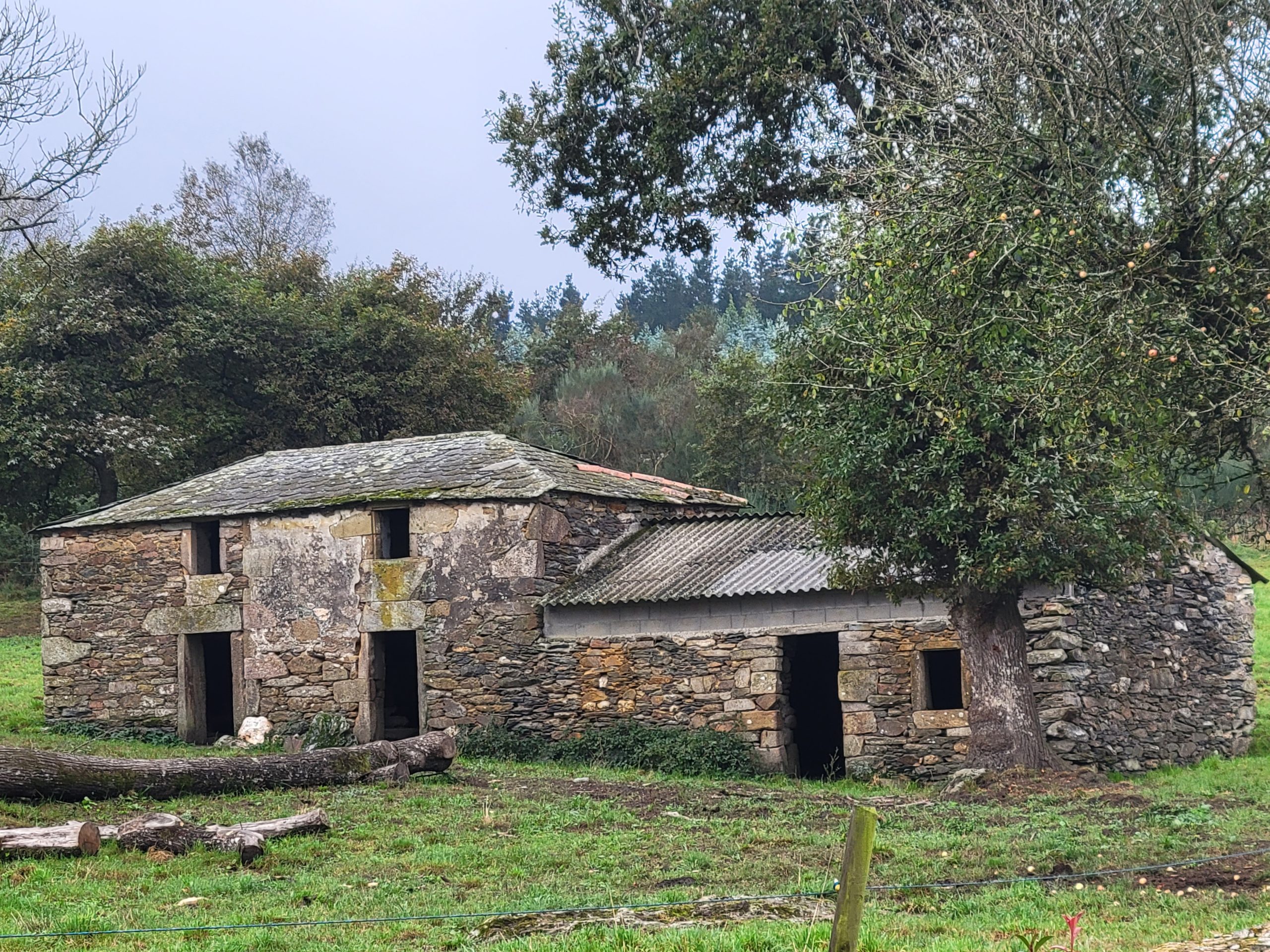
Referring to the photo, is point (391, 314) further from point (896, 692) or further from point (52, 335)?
point (896, 692)

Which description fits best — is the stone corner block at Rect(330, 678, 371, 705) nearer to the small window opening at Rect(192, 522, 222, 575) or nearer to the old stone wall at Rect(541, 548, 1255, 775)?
the old stone wall at Rect(541, 548, 1255, 775)

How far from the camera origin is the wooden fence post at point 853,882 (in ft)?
18.8

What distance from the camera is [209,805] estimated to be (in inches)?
509

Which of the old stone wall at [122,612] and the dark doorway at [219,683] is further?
the dark doorway at [219,683]

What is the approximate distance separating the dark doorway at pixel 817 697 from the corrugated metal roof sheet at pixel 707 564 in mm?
1490

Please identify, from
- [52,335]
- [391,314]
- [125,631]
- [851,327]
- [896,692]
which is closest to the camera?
[851,327]

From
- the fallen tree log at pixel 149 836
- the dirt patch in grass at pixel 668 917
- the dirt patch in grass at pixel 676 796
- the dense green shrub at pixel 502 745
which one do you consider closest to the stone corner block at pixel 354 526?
the dense green shrub at pixel 502 745

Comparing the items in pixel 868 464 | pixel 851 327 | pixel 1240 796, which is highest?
pixel 851 327

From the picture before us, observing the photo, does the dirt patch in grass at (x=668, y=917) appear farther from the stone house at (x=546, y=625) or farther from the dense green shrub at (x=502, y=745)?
the dense green shrub at (x=502, y=745)

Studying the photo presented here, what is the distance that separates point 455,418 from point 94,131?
20.2m

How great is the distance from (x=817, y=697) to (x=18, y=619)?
69.9 ft

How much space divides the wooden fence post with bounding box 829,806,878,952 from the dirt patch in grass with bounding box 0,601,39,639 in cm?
2874

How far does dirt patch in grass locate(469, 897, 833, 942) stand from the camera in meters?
7.69

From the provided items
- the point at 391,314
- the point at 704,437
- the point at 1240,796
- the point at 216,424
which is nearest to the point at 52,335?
the point at 216,424
